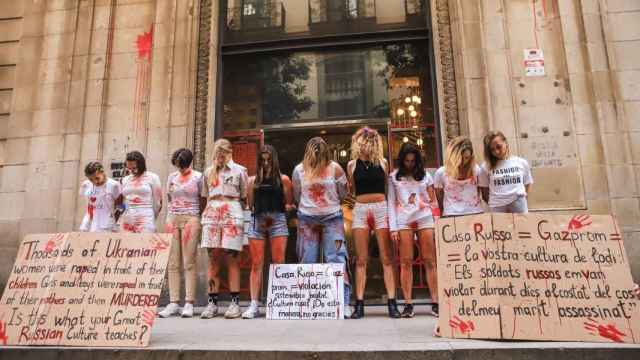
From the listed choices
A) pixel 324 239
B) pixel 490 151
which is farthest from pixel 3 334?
pixel 490 151

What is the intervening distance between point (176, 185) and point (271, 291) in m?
2.04

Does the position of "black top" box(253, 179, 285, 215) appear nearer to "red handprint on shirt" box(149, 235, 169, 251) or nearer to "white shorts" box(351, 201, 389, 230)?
"white shorts" box(351, 201, 389, 230)

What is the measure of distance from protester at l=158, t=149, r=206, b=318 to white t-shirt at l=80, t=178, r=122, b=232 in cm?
95

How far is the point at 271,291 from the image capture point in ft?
19.4

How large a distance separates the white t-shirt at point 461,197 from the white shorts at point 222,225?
267cm

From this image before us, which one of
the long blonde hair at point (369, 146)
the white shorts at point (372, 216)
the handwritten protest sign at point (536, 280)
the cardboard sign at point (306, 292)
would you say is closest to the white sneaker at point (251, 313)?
the cardboard sign at point (306, 292)

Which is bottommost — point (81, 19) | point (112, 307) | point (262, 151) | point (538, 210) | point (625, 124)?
A: point (112, 307)

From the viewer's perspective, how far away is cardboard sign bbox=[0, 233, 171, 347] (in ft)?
13.8

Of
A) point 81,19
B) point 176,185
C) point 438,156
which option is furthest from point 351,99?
point 81,19

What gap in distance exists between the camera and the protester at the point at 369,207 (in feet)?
19.4

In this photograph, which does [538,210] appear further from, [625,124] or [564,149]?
[625,124]

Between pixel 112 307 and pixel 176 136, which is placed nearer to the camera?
pixel 112 307

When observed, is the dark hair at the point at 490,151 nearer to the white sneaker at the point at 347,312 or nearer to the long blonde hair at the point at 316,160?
the long blonde hair at the point at 316,160

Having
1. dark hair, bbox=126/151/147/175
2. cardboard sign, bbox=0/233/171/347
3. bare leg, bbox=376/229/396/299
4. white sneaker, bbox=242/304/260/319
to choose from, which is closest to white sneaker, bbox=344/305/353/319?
bare leg, bbox=376/229/396/299
